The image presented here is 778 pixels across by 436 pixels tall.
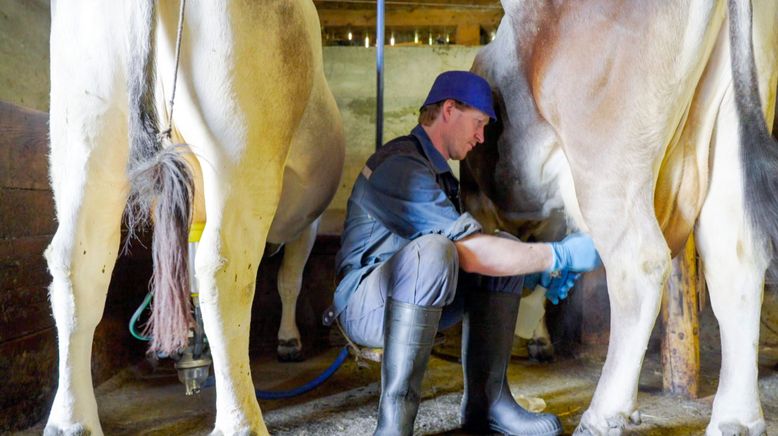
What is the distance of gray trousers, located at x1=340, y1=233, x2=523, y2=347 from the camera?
5.24 ft

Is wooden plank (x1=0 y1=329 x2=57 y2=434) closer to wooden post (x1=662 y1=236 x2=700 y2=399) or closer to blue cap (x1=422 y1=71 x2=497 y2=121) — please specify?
blue cap (x1=422 y1=71 x2=497 y2=121)

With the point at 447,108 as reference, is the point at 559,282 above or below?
below

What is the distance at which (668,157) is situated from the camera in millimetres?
1723

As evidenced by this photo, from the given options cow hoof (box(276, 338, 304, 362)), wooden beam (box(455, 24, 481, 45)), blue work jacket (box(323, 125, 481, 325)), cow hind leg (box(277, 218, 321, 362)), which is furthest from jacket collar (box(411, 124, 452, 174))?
wooden beam (box(455, 24, 481, 45))

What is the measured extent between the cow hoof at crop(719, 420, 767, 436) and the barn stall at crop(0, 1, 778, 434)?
30 centimetres

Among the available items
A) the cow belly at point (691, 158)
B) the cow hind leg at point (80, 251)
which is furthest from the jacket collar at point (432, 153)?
the cow hind leg at point (80, 251)

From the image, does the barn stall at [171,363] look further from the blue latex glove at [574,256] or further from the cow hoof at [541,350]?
the blue latex glove at [574,256]

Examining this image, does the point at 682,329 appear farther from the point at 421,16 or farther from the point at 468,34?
the point at 421,16

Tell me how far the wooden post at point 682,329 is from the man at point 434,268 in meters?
0.68

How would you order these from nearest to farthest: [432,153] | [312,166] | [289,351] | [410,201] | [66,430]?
[66,430]
[410,201]
[432,153]
[312,166]
[289,351]

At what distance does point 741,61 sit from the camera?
5.01 feet

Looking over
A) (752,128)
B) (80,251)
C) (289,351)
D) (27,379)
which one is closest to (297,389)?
(289,351)

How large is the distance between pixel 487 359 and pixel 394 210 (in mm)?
589

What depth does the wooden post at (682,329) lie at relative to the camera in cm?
221
